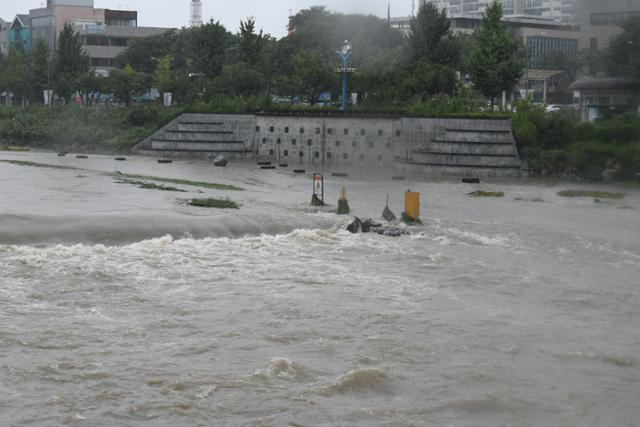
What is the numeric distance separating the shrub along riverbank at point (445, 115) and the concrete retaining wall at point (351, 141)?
0.80 meters

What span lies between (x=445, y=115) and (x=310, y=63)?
18.5 m

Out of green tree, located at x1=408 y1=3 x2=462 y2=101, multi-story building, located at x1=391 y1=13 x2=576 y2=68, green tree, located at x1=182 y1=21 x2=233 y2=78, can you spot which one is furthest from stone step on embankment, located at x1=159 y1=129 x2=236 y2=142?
multi-story building, located at x1=391 y1=13 x2=576 y2=68

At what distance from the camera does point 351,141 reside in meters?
56.8

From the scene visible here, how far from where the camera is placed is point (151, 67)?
101375 mm

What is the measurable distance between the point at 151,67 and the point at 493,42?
51924 millimetres

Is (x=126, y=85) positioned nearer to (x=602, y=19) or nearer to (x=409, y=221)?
(x=602, y=19)

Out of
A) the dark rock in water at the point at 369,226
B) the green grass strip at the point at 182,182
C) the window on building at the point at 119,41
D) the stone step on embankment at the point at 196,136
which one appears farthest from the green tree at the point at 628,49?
the window on building at the point at 119,41

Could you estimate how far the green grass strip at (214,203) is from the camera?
104 ft

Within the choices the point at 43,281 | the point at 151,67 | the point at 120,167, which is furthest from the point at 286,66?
the point at 43,281

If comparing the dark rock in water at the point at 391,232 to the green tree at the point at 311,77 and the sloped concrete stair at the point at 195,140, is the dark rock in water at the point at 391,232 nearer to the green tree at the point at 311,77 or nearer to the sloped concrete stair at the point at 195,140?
the sloped concrete stair at the point at 195,140

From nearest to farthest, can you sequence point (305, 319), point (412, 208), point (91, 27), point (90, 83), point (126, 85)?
point (305, 319) → point (412, 208) → point (126, 85) → point (90, 83) → point (91, 27)

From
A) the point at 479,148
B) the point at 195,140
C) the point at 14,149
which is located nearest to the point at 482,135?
the point at 479,148

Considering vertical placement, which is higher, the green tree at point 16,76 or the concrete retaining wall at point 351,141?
the green tree at point 16,76

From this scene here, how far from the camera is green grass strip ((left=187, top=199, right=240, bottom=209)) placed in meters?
31.5
